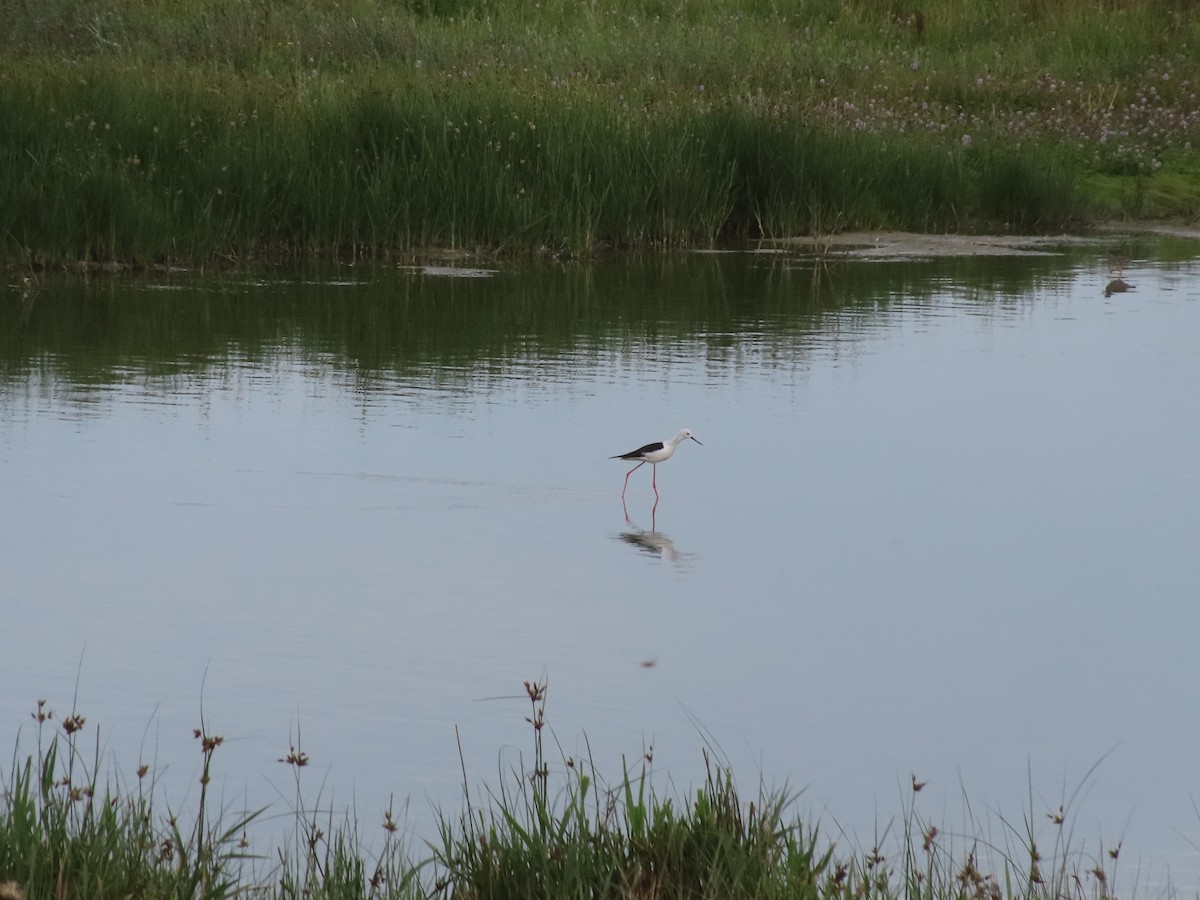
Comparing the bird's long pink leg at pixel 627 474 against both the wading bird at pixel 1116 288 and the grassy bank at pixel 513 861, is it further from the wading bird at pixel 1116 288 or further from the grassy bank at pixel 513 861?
the wading bird at pixel 1116 288

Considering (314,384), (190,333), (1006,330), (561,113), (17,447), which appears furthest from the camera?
(561,113)

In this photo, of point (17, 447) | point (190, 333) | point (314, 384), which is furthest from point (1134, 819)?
point (190, 333)

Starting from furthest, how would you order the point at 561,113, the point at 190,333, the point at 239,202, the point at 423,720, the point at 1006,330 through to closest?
the point at 561,113 < the point at 239,202 < the point at 1006,330 < the point at 190,333 < the point at 423,720

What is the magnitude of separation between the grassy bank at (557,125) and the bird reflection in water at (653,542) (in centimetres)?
668

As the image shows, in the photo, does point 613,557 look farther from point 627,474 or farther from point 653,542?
point 627,474

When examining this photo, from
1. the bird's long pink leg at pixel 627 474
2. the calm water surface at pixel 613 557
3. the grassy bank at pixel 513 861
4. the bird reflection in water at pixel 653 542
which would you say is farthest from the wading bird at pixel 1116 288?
the grassy bank at pixel 513 861

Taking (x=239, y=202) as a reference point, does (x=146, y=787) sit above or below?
below

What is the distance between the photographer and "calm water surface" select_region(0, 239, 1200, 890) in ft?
12.5

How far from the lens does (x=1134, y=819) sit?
3.52 meters

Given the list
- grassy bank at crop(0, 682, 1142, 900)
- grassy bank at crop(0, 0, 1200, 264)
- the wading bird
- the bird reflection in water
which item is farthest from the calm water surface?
grassy bank at crop(0, 0, 1200, 264)

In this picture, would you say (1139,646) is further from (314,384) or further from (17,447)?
(314,384)

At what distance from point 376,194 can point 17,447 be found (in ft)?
21.2

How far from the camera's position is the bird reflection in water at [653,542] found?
549 centimetres

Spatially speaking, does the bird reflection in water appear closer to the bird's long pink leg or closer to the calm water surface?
the calm water surface
